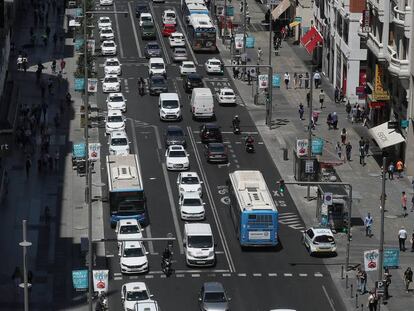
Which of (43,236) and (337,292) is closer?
(337,292)

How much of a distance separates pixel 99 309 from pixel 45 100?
60.2 meters

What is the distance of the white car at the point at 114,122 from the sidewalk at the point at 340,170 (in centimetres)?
1365

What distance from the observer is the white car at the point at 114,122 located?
142625 millimetres

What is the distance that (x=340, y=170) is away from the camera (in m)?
134

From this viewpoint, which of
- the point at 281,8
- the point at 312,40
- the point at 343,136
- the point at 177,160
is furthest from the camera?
the point at 281,8

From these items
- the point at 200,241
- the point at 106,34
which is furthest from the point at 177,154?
the point at 106,34

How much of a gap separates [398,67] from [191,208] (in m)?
25.1

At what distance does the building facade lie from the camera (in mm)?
155125

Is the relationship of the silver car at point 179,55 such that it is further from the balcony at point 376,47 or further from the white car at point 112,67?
the balcony at point 376,47

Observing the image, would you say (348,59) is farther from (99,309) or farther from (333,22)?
(99,309)

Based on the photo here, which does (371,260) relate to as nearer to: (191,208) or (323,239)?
(323,239)

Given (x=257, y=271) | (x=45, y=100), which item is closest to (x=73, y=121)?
(x=45, y=100)

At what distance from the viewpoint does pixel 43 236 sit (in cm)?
11519

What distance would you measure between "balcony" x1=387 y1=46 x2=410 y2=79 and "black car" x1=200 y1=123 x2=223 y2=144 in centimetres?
1722
